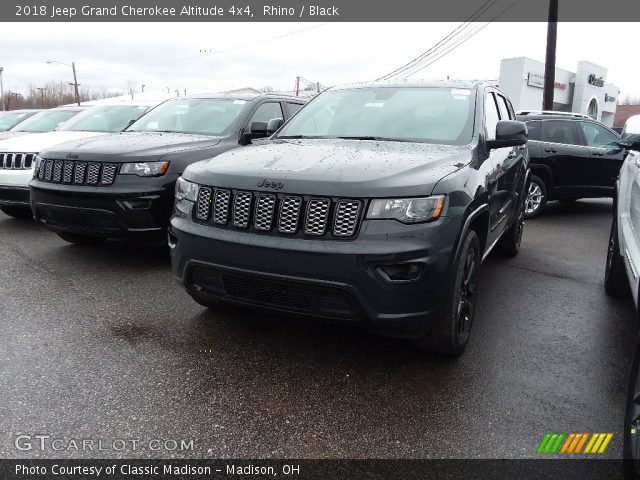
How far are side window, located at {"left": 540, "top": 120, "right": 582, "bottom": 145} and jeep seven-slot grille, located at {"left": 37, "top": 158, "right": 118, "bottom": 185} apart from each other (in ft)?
23.2

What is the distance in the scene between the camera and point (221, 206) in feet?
10.4

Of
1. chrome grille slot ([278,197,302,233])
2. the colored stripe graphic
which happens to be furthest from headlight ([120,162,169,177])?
the colored stripe graphic

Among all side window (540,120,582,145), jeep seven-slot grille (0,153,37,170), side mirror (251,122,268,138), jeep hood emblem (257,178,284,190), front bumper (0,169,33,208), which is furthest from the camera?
side window (540,120,582,145)

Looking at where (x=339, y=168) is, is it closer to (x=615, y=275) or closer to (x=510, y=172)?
(x=510, y=172)

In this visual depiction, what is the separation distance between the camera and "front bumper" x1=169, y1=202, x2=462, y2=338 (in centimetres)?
278

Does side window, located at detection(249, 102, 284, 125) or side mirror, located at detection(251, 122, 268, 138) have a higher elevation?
side window, located at detection(249, 102, 284, 125)

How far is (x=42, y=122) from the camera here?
391 inches

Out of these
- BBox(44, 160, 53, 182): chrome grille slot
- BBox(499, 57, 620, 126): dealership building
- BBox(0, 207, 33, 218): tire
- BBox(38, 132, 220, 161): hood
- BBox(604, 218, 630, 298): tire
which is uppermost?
BBox(499, 57, 620, 126): dealership building

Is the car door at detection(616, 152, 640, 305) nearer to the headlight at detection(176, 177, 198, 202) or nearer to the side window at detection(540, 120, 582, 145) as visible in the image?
the headlight at detection(176, 177, 198, 202)

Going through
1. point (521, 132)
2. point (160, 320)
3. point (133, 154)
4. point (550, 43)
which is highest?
point (550, 43)

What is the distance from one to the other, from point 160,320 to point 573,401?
2.87 m

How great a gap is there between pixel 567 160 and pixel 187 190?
288 inches

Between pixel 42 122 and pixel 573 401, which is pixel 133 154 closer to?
pixel 573 401

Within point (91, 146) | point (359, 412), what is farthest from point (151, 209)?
point (359, 412)
